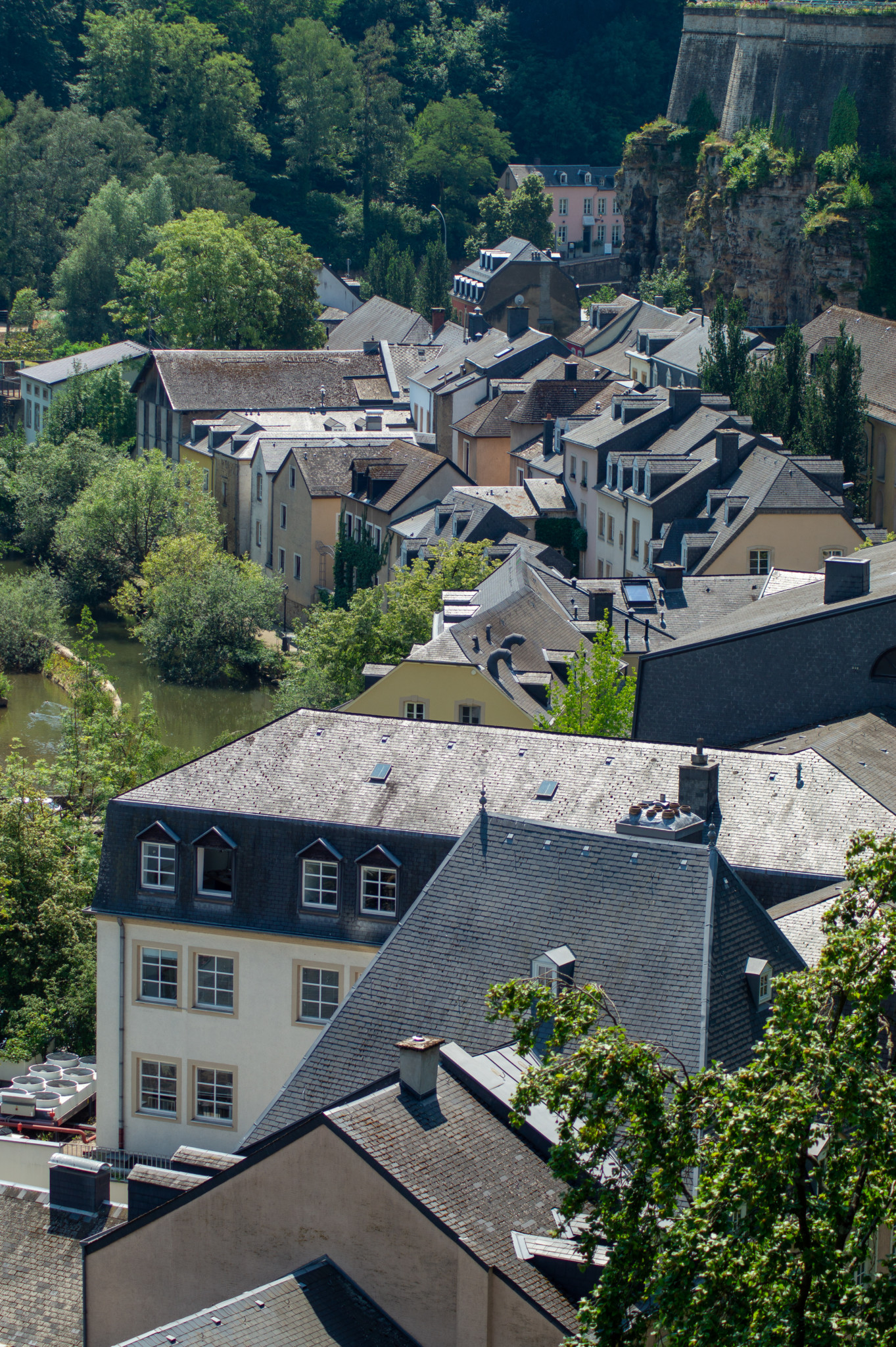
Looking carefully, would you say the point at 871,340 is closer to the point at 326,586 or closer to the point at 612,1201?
the point at 326,586

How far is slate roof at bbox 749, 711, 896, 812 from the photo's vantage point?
25547 millimetres

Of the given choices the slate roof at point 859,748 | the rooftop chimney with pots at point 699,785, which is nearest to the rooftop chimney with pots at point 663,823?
the rooftop chimney with pots at point 699,785

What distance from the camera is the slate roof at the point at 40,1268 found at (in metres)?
17.1

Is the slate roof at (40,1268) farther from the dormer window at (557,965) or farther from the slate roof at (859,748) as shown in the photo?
the slate roof at (859,748)

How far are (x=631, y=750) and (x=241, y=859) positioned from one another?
5.32 m

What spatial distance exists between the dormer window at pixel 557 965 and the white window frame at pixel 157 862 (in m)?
8.45

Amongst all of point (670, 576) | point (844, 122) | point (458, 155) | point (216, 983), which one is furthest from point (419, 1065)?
point (458, 155)

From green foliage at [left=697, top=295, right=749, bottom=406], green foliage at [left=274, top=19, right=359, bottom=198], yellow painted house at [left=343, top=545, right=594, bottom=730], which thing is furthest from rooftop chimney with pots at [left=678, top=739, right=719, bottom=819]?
green foliage at [left=274, top=19, right=359, bottom=198]

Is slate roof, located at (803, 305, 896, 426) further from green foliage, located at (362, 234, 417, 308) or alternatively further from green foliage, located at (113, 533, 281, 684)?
green foliage, located at (362, 234, 417, 308)

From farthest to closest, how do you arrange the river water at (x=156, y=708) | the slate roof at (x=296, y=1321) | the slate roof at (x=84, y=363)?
1. the slate roof at (x=84, y=363)
2. the river water at (x=156, y=708)
3. the slate roof at (x=296, y=1321)

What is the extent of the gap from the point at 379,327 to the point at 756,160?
2061 cm

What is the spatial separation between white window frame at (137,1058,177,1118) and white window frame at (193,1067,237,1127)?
27 centimetres

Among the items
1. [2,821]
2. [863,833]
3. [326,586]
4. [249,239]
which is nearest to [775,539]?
[326,586]

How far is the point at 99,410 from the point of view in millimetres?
81188
